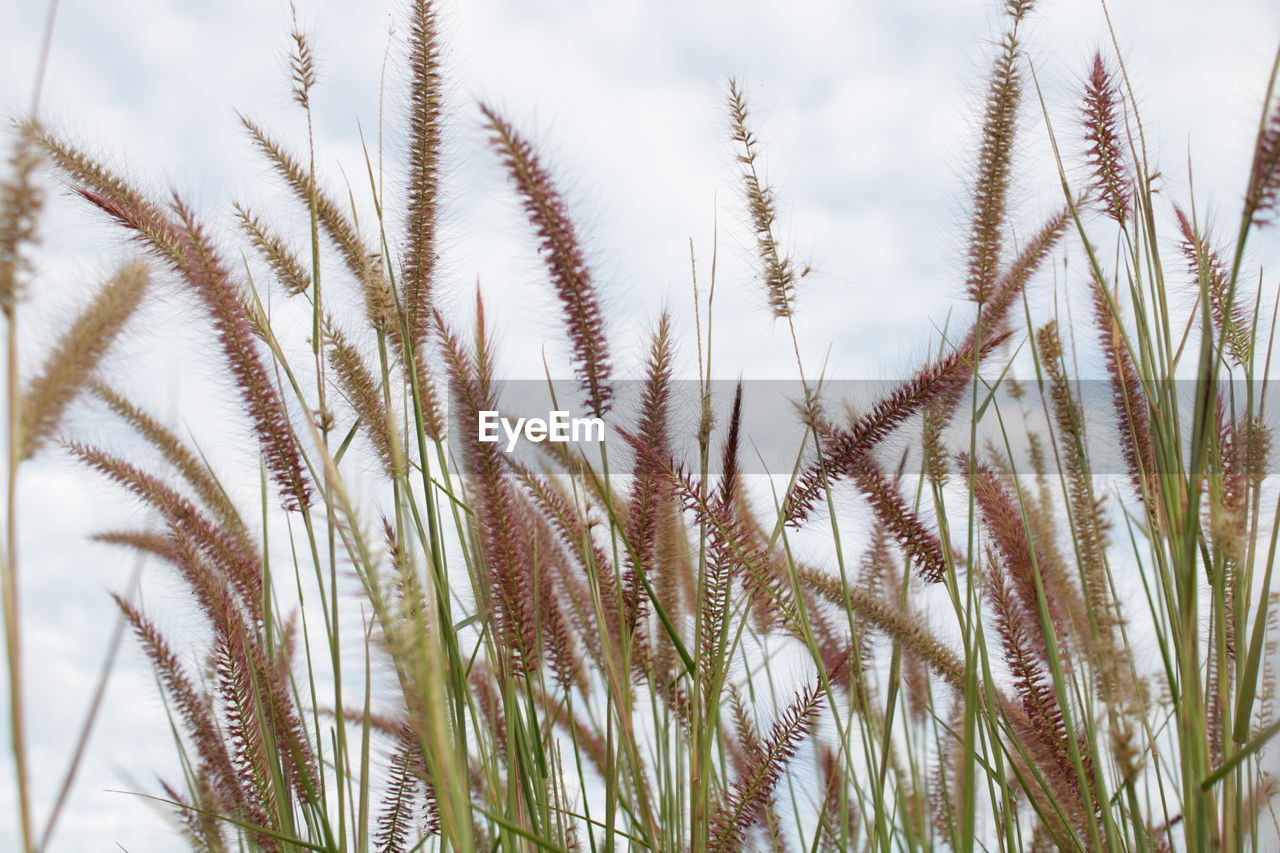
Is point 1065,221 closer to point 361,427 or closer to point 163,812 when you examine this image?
point 361,427

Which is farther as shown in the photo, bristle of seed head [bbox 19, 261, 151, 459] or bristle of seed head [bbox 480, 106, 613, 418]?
bristle of seed head [bbox 480, 106, 613, 418]

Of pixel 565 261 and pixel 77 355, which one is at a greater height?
pixel 565 261

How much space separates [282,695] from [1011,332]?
48.6 inches
